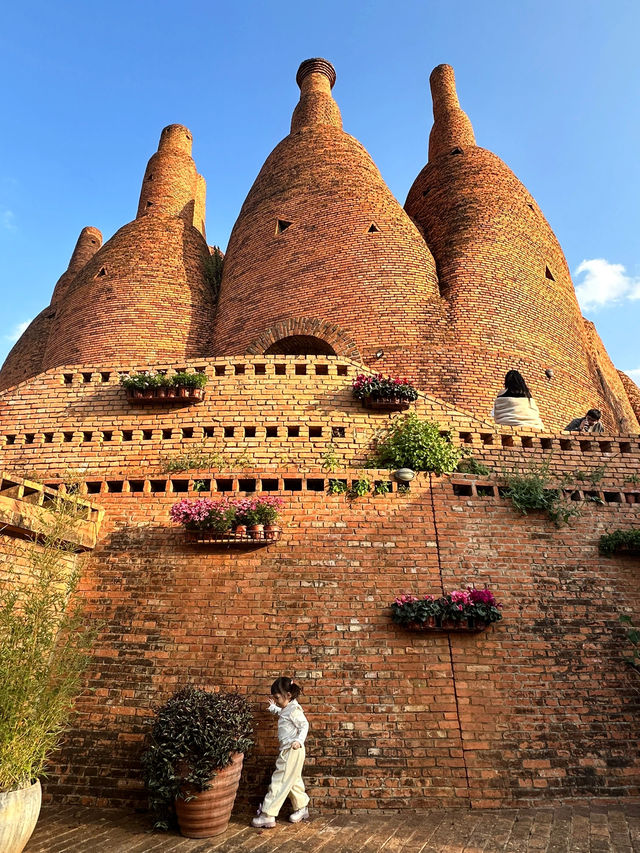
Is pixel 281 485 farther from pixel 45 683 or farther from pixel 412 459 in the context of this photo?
pixel 45 683

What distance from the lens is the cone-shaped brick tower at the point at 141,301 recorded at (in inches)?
526

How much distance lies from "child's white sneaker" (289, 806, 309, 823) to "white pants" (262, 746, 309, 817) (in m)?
0.04

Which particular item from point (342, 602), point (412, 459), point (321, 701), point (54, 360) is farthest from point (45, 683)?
point (54, 360)

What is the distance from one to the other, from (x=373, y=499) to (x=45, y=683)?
4.13 m

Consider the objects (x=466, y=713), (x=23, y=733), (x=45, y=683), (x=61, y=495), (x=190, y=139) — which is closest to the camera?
(x=23, y=733)

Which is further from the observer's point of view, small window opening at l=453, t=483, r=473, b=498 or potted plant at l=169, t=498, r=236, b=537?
small window opening at l=453, t=483, r=473, b=498

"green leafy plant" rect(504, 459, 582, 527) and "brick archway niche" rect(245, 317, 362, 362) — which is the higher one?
"brick archway niche" rect(245, 317, 362, 362)

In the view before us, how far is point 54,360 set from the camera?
548 inches

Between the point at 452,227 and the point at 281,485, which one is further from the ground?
the point at 452,227

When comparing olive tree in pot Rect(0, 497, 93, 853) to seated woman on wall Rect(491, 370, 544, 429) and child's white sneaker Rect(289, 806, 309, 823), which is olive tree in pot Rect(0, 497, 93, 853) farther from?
seated woman on wall Rect(491, 370, 544, 429)

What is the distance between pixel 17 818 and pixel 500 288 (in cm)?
1234

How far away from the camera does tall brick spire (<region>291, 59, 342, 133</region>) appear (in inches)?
719

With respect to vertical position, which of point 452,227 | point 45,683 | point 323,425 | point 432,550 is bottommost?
point 45,683

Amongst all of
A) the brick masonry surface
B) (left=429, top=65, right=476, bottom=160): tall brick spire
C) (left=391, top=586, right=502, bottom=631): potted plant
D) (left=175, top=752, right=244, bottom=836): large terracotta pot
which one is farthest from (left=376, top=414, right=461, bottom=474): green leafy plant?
(left=429, top=65, right=476, bottom=160): tall brick spire
